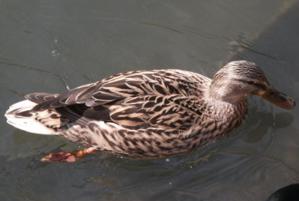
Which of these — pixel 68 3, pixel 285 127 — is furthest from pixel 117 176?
pixel 68 3

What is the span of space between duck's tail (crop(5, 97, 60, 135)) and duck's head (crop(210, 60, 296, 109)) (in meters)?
1.48

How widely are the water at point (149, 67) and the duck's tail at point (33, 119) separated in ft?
0.80

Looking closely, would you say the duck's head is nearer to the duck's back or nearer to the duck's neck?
the duck's neck

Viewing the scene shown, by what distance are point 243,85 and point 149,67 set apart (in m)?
1.17

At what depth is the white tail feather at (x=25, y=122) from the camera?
5.61 meters

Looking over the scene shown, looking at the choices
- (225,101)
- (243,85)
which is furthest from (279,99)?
(225,101)

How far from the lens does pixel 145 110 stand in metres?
5.30

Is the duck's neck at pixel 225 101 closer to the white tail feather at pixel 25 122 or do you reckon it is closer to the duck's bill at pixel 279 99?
the duck's bill at pixel 279 99

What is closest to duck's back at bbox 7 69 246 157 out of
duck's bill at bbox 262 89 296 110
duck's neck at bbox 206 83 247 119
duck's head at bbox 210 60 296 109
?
duck's neck at bbox 206 83 247 119

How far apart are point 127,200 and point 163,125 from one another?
76 cm

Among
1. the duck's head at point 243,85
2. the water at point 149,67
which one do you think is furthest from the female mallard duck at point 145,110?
the water at point 149,67

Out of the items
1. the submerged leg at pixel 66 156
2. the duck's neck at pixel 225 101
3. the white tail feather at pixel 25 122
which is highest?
the duck's neck at pixel 225 101

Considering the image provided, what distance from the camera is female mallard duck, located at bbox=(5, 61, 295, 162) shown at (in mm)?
5316

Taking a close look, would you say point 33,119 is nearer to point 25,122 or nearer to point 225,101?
point 25,122
